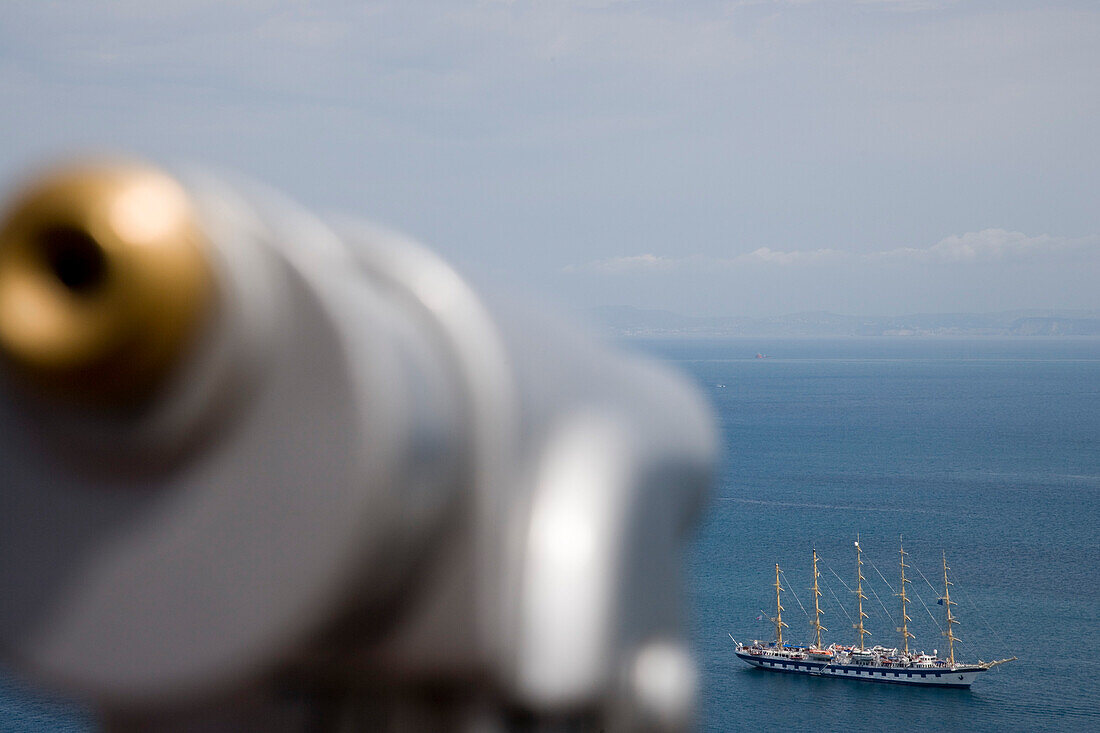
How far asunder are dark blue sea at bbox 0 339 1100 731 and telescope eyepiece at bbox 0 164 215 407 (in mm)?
874

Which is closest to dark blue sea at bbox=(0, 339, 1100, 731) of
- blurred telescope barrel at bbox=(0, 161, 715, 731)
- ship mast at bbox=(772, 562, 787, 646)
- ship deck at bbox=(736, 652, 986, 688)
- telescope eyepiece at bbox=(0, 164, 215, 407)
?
ship deck at bbox=(736, 652, 986, 688)

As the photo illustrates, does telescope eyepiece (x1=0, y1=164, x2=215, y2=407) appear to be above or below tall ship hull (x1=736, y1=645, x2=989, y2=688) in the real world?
above

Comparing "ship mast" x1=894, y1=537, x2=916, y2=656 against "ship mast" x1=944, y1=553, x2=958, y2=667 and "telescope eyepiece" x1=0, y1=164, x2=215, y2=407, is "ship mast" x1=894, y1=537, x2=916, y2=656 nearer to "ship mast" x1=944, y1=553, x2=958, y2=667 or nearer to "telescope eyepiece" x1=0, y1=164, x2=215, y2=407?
"ship mast" x1=944, y1=553, x2=958, y2=667

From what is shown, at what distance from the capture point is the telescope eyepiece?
2.04 feet

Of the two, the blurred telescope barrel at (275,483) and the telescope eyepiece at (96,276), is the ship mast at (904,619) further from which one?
the telescope eyepiece at (96,276)

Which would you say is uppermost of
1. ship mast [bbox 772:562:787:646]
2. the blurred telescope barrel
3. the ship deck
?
the blurred telescope barrel

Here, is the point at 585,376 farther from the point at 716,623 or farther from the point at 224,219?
the point at 716,623

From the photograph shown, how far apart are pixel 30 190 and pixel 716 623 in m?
31.4

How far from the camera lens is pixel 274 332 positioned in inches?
27.1

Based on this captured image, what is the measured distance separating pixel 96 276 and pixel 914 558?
117ft

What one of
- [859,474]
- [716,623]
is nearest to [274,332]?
[716,623]

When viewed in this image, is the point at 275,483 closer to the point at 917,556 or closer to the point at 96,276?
the point at 96,276

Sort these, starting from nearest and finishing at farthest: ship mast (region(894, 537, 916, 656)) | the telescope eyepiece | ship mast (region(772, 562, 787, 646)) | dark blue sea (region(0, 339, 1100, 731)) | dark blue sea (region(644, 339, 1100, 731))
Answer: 1. the telescope eyepiece
2. dark blue sea (region(0, 339, 1100, 731))
3. dark blue sea (region(644, 339, 1100, 731))
4. ship mast (region(894, 537, 916, 656))
5. ship mast (region(772, 562, 787, 646))

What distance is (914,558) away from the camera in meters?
33.9
